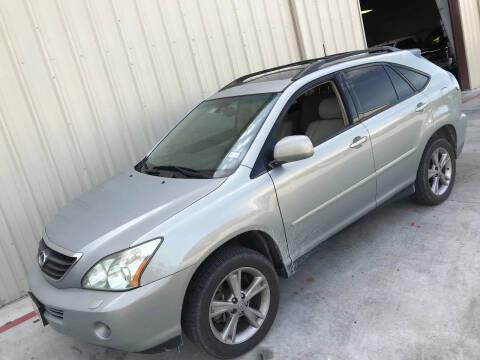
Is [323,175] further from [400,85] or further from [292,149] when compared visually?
[400,85]

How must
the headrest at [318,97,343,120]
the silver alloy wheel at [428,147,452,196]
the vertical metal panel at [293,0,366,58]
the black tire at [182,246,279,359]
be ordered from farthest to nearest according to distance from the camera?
the vertical metal panel at [293,0,366,58], the silver alloy wheel at [428,147,452,196], the headrest at [318,97,343,120], the black tire at [182,246,279,359]

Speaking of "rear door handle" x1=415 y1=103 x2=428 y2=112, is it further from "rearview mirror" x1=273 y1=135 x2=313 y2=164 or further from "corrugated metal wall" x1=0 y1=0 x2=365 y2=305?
"corrugated metal wall" x1=0 y1=0 x2=365 y2=305

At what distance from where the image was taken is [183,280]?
249 cm

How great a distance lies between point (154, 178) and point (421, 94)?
2.59 meters

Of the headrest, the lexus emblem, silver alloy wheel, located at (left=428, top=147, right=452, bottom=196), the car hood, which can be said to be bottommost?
silver alloy wheel, located at (left=428, top=147, right=452, bottom=196)

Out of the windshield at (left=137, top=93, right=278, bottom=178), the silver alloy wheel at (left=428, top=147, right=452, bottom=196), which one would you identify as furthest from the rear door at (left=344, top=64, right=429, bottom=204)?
the windshield at (left=137, top=93, right=278, bottom=178)

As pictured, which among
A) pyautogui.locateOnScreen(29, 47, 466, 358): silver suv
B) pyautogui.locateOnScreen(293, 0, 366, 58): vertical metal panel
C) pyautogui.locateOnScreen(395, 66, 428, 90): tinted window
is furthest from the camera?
pyautogui.locateOnScreen(293, 0, 366, 58): vertical metal panel

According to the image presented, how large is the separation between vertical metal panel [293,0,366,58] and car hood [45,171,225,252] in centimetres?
430

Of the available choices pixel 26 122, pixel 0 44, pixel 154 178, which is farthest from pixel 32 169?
pixel 154 178

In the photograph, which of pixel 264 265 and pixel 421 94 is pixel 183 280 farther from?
pixel 421 94

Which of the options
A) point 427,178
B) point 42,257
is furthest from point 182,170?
point 427,178

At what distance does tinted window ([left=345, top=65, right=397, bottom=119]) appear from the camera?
12.2ft

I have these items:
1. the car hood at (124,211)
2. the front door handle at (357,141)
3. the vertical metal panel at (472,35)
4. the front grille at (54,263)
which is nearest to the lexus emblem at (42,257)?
the front grille at (54,263)

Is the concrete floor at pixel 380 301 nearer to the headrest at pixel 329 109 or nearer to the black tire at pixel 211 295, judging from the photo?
the black tire at pixel 211 295
